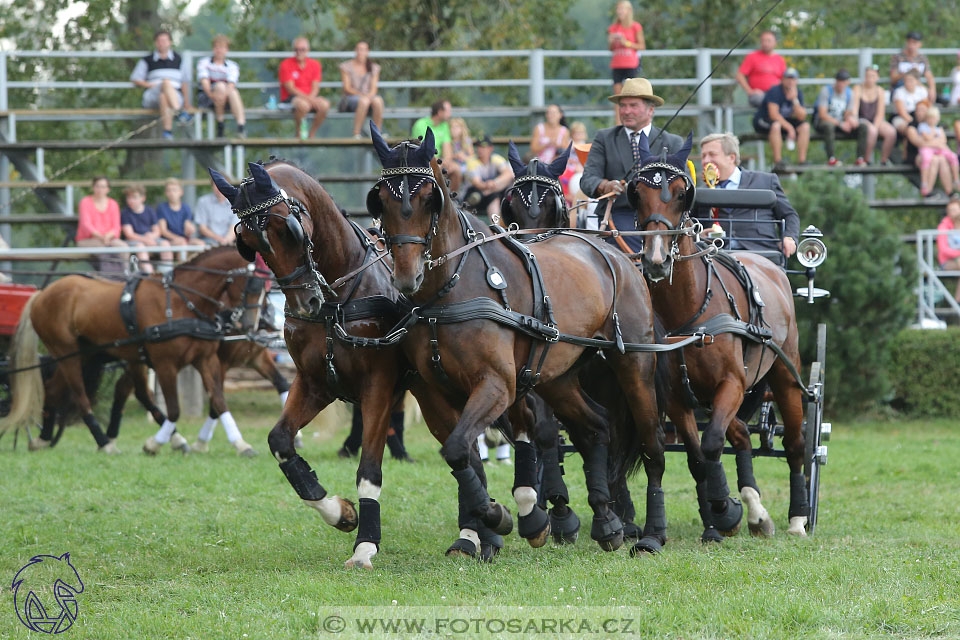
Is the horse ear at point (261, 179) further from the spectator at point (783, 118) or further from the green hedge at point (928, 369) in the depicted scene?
the spectator at point (783, 118)

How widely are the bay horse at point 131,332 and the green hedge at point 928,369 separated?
8.01 metres

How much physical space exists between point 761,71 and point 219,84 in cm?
778

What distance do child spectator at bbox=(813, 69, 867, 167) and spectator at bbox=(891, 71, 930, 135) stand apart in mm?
619

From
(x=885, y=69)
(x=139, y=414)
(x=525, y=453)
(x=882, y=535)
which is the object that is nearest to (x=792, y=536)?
(x=882, y=535)

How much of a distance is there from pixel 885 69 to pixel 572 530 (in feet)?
66.0

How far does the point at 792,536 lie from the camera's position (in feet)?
24.8

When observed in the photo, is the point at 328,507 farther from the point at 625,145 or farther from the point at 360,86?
the point at 360,86

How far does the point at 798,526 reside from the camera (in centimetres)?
784

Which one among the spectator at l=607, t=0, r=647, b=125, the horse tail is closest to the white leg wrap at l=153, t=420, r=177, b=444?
the horse tail

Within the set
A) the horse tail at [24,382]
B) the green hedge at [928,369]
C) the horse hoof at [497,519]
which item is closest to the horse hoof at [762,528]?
the horse hoof at [497,519]

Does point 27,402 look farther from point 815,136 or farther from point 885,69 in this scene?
point 885,69

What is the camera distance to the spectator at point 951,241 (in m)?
16.1

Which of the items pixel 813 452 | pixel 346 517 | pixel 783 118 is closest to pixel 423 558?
pixel 346 517

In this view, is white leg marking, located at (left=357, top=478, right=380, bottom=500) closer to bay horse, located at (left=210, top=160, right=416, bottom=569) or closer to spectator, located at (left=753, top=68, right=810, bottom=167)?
bay horse, located at (left=210, top=160, right=416, bottom=569)
